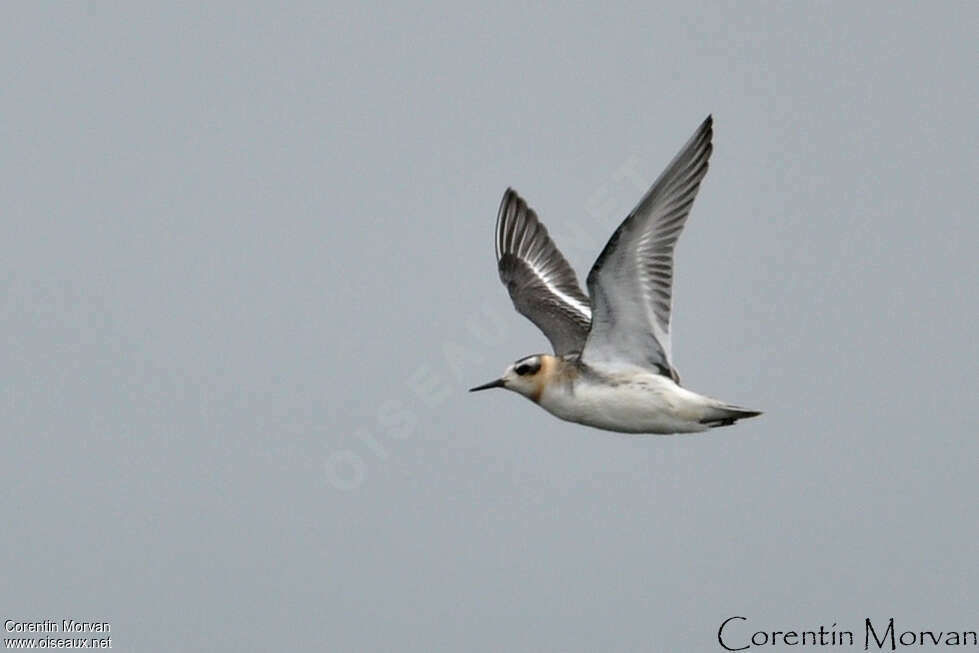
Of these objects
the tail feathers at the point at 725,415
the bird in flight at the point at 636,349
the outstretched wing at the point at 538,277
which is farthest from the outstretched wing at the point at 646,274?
the outstretched wing at the point at 538,277

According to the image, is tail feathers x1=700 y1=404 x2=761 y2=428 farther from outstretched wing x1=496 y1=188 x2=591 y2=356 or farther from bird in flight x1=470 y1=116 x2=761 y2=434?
outstretched wing x1=496 y1=188 x2=591 y2=356

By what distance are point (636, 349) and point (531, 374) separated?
151cm

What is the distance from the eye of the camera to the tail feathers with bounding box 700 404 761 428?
19.7m

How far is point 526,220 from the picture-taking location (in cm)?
2642

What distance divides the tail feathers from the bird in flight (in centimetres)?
1

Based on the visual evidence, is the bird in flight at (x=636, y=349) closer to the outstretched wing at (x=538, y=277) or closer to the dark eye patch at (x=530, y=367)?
the dark eye patch at (x=530, y=367)

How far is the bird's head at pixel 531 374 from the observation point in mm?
21109

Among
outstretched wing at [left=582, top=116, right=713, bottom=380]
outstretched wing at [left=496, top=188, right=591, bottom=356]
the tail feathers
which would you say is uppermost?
outstretched wing at [left=496, top=188, right=591, bottom=356]

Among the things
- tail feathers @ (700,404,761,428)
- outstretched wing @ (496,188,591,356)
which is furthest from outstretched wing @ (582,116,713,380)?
outstretched wing @ (496,188,591,356)

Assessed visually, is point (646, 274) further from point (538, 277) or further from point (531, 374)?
point (538, 277)

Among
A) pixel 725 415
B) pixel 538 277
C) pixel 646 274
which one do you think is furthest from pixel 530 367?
pixel 538 277

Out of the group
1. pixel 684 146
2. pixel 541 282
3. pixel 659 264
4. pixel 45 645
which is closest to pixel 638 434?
pixel 659 264

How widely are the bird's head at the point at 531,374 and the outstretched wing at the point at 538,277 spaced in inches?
76.4

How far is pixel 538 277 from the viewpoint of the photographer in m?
25.7
